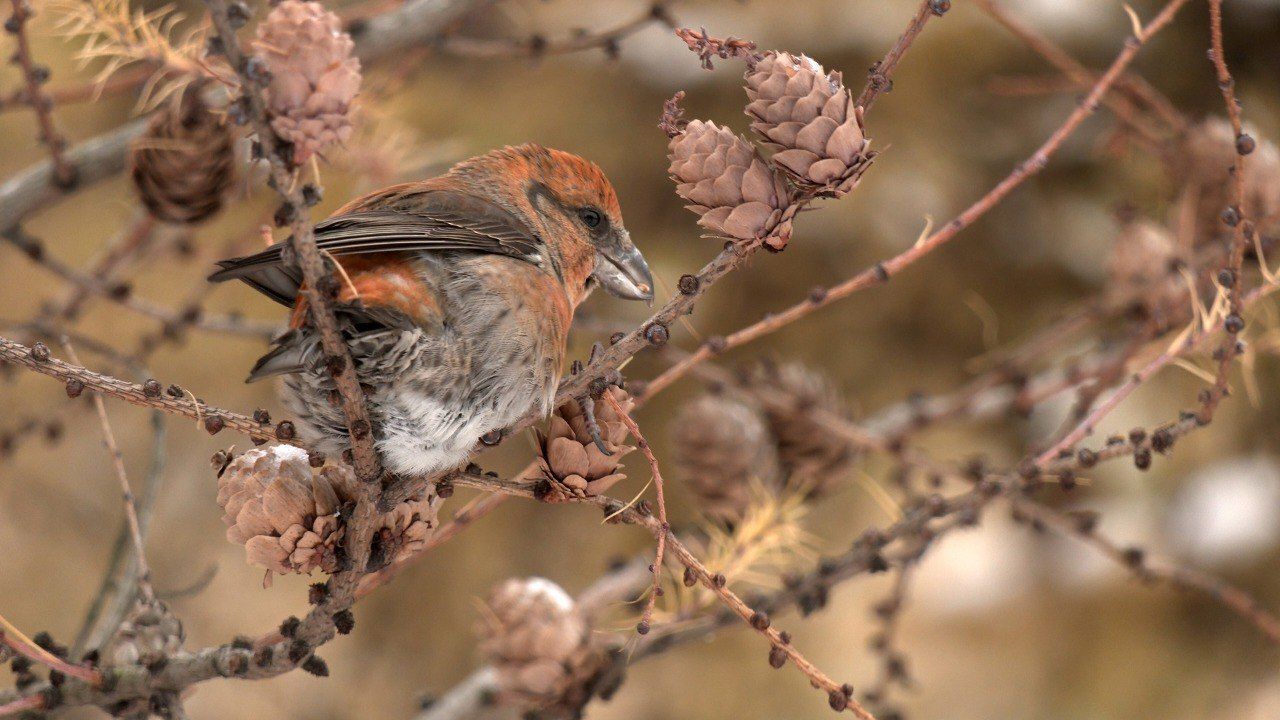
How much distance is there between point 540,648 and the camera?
1.42 metres

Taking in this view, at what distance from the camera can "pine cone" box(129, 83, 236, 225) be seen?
1502 mm

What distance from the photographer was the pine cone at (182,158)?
4.93 ft

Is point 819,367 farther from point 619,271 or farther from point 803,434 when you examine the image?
point 619,271

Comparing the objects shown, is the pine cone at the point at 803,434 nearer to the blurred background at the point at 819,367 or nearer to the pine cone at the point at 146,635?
the blurred background at the point at 819,367

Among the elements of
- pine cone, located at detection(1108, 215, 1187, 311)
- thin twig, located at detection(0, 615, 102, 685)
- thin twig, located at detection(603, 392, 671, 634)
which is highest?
pine cone, located at detection(1108, 215, 1187, 311)

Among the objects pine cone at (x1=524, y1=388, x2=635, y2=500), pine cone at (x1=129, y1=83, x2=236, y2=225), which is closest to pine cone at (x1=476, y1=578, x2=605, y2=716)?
pine cone at (x1=524, y1=388, x2=635, y2=500)

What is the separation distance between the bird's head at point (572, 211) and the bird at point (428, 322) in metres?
0.03

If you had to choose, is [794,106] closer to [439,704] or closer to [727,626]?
[727,626]

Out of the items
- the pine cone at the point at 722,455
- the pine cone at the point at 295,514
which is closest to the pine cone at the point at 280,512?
the pine cone at the point at 295,514

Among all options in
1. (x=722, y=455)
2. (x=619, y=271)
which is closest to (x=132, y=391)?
(x=619, y=271)

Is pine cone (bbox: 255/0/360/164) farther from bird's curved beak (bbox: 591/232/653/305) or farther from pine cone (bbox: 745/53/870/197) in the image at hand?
bird's curved beak (bbox: 591/232/653/305)

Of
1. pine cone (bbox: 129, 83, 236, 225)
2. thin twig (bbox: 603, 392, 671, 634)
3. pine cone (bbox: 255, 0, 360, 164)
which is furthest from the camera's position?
pine cone (bbox: 129, 83, 236, 225)

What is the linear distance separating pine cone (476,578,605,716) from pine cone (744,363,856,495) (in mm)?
505

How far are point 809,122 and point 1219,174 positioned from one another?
121 centimetres
